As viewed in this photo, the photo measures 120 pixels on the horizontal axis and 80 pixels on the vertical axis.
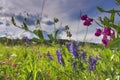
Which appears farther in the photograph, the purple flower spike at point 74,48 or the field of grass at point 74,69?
the purple flower spike at point 74,48

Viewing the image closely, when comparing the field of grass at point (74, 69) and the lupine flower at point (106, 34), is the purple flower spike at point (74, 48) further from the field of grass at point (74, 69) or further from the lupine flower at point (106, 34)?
the lupine flower at point (106, 34)

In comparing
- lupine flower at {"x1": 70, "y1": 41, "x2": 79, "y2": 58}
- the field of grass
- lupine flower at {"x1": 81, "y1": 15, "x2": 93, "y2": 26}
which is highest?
lupine flower at {"x1": 81, "y1": 15, "x2": 93, "y2": 26}

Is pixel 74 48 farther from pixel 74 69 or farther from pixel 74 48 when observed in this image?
pixel 74 69

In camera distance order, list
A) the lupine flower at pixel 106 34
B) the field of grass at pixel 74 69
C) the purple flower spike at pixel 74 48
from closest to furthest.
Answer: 1. the lupine flower at pixel 106 34
2. the field of grass at pixel 74 69
3. the purple flower spike at pixel 74 48

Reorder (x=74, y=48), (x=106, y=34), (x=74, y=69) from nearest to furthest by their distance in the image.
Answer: (x=106, y=34)
(x=74, y=48)
(x=74, y=69)

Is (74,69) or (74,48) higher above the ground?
(74,48)

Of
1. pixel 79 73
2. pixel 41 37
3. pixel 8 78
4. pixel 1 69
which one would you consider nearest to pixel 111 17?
pixel 41 37

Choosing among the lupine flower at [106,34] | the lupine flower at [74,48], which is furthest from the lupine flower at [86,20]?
the lupine flower at [106,34]

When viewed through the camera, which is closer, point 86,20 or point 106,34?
point 106,34

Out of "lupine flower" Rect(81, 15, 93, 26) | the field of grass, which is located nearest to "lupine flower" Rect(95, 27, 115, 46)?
the field of grass

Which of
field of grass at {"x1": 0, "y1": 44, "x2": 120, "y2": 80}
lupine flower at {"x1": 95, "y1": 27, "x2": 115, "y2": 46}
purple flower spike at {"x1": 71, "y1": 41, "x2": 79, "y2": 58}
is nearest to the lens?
lupine flower at {"x1": 95, "y1": 27, "x2": 115, "y2": 46}

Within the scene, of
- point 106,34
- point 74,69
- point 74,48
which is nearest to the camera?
point 106,34

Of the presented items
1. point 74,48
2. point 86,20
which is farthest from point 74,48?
point 86,20

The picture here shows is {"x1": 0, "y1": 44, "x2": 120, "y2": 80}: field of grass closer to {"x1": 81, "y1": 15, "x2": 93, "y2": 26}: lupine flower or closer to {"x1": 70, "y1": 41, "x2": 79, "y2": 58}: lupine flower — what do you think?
{"x1": 70, "y1": 41, "x2": 79, "y2": 58}: lupine flower
